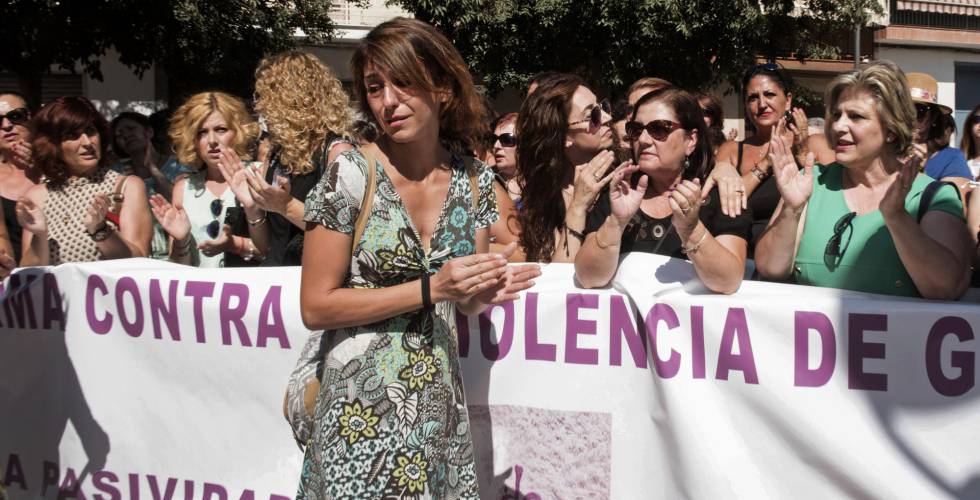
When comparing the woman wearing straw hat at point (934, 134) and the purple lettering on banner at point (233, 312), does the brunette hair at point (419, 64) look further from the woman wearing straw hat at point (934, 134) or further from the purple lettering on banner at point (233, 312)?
the woman wearing straw hat at point (934, 134)

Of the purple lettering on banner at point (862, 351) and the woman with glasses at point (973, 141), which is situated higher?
the woman with glasses at point (973, 141)

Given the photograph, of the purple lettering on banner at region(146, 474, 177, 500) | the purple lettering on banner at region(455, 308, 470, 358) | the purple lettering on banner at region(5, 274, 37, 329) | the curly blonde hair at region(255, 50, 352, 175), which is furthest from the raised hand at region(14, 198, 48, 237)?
the purple lettering on banner at region(455, 308, 470, 358)

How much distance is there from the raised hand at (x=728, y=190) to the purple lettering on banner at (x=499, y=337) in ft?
2.70

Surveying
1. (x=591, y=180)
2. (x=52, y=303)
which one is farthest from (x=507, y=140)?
(x=52, y=303)

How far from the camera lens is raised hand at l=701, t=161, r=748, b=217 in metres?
3.34

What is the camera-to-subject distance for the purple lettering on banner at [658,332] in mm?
3191

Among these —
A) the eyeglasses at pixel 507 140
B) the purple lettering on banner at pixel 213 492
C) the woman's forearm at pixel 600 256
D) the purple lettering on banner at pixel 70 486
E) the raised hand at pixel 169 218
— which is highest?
the eyeglasses at pixel 507 140

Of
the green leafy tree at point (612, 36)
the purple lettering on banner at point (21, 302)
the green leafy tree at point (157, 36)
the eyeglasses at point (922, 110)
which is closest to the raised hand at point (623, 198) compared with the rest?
the eyeglasses at point (922, 110)

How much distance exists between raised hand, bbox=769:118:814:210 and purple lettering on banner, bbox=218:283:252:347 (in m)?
2.11

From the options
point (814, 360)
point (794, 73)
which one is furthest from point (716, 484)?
point (794, 73)

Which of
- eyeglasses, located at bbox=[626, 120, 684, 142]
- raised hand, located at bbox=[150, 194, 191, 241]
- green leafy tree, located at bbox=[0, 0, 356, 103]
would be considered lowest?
raised hand, located at bbox=[150, 194, 191, 241]

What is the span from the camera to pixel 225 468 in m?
3.92

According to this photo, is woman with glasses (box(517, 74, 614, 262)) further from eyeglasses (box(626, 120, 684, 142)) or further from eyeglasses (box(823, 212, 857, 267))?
eyeglasses (box(823, 212, 857, 267))

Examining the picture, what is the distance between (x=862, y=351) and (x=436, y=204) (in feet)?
4.75
